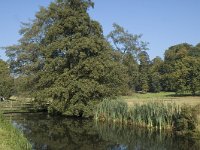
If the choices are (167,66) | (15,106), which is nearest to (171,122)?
(15,106)

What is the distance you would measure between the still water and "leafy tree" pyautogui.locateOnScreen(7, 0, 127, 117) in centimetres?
546

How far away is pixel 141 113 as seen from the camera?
29.4 metres

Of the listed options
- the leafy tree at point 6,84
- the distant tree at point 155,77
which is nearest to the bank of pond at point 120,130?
the leafy tree at point 6,84

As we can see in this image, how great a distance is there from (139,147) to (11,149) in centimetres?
954

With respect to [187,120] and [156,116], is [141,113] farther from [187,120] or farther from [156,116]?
[187,120]

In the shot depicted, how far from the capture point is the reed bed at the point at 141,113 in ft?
88.7

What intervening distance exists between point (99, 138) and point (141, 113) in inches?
225

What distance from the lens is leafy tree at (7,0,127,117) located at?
37812 mm

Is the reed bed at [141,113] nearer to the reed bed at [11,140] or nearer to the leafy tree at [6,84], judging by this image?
the reed bed at [11,140]

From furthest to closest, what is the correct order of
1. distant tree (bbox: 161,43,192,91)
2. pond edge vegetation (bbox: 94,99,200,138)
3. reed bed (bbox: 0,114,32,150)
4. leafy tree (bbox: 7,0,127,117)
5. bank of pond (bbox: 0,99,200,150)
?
1. distant tree (bbox: 161,43,192,91)
2. leafy tree (bbox: 7,0,127,117)
3. pond edge vegetation (bbox: 94,99,200,138)
4. bank of pond (bbox: 0,99,200,150)
5. reed bed (bbox: 0,114,32,150)

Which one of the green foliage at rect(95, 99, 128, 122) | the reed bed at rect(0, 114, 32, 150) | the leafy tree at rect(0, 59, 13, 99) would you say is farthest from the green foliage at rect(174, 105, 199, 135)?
the leafy tree at rect(0, 59, 13, 99)

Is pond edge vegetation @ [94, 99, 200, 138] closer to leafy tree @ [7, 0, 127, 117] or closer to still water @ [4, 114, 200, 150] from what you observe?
still water @ [4, 114, 200, 150]

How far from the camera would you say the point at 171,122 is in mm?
27312

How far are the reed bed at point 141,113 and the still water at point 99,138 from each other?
118 cm
